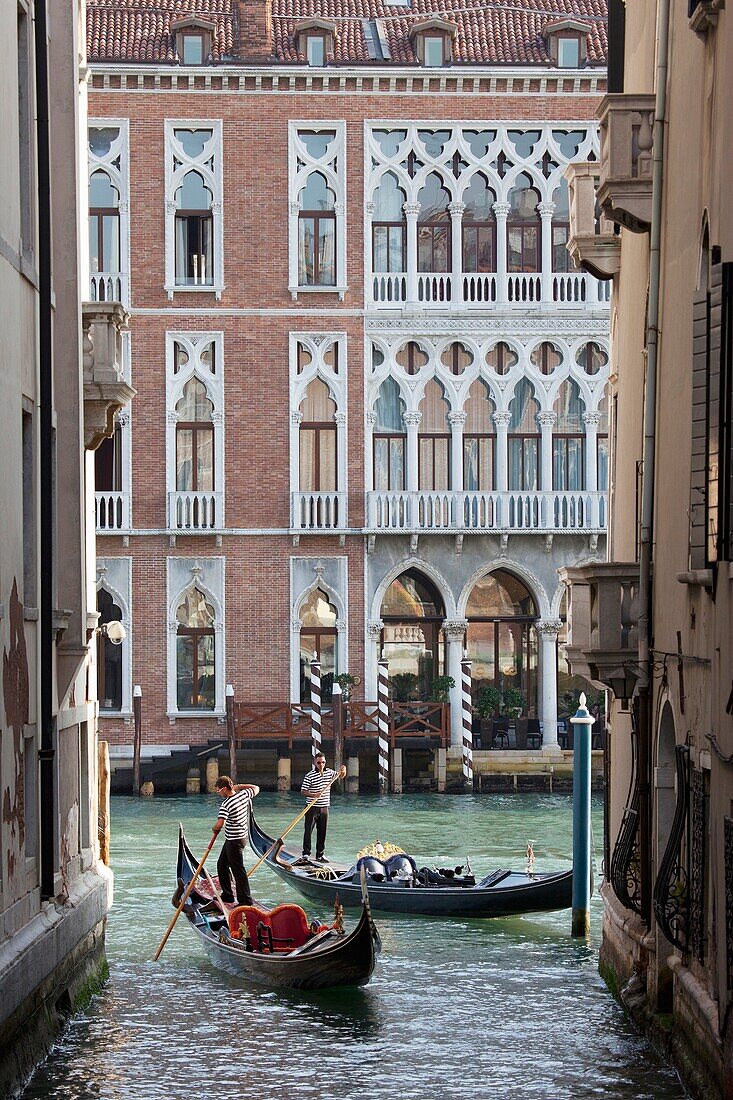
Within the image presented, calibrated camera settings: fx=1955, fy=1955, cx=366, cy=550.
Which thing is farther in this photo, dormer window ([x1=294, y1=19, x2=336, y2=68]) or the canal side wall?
dormer window ([x1=294, y1=19, x2=336, y2=68])

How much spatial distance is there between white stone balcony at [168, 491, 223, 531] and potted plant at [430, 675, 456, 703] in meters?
3.78

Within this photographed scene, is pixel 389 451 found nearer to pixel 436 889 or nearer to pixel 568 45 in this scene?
pixel 568 45

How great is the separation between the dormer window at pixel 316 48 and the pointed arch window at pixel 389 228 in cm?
191

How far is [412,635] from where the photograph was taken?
28.8 m

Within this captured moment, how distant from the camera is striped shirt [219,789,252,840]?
1481 cm

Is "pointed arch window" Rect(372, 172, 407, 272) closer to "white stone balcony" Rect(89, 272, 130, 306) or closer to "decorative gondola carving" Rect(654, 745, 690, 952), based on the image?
"white stone balcony" Rect(89, 272, 130, 306)

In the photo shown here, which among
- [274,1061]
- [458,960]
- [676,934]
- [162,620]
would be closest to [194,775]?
[162,620]

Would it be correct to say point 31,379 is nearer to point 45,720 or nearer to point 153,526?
point 45,720

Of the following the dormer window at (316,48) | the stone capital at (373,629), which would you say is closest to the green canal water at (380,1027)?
the stone capital at (373,629)

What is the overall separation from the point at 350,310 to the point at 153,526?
4178 millimetres

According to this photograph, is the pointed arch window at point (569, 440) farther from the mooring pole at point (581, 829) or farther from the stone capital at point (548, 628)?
the mooring pole at point (581, 829)

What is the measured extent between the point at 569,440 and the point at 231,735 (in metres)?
6.54

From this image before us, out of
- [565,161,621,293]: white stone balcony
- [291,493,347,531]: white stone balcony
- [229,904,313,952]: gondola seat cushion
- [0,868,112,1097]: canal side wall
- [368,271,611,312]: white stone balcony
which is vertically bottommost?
[229,904,313,952]: gondola seat cushion

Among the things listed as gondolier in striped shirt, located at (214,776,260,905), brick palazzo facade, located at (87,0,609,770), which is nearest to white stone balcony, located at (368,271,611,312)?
brick palazzo facade, located at (87,0,609,770)
